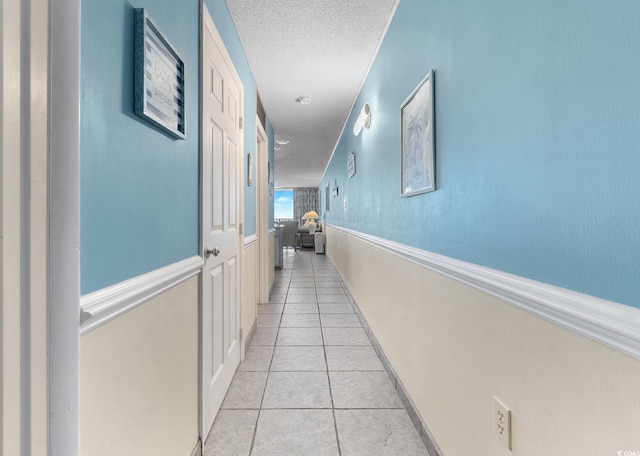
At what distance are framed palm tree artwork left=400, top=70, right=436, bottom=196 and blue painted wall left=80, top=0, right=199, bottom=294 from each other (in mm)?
1043

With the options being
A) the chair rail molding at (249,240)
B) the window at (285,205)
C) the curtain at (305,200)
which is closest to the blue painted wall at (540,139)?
the chair rail molding at (249,240)

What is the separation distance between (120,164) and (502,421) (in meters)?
1.26

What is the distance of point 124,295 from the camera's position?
834mm

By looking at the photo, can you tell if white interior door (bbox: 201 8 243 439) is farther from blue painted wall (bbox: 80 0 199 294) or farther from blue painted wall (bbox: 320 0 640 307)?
blue painted wall (bbox: 320 0 640 307)

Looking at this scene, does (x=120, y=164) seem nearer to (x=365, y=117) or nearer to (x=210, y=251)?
(x=210, y=251)

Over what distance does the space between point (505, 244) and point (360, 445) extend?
1.15 meters

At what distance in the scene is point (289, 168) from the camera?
8555 millimetres

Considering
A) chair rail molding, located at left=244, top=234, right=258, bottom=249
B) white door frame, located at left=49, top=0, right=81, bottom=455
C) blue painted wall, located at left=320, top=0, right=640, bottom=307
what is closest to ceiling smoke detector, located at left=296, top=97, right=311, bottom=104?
chair rail molding, located at left=244, top=234, right=258, bottom=249

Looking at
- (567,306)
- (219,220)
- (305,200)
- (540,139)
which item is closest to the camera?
(567,306)

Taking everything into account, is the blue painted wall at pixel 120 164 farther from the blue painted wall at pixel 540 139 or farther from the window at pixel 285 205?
the window at pixel 285 205

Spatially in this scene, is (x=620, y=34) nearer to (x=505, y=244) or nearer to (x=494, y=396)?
(x=505, y=244)

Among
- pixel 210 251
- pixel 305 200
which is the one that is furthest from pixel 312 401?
pixel 305 200

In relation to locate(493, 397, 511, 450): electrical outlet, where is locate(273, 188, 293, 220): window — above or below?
above

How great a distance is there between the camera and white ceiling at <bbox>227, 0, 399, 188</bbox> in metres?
2.05
